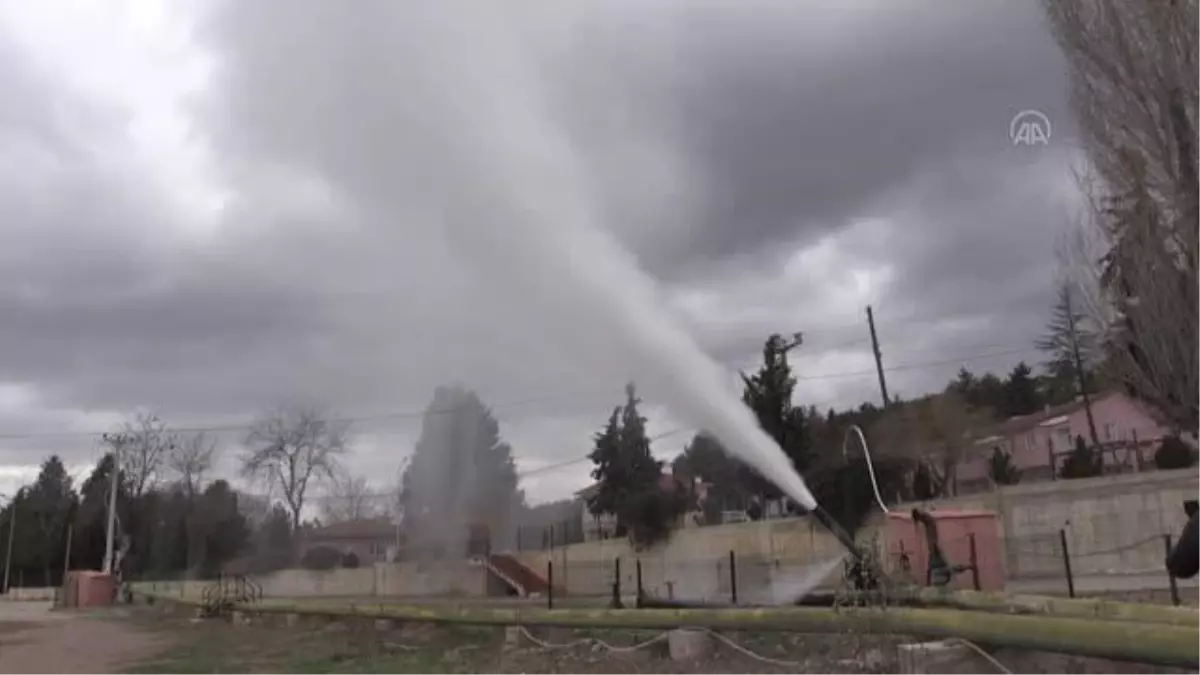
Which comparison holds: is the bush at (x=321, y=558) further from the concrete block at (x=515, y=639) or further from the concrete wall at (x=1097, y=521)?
the concrete block at (x=515, y=639)

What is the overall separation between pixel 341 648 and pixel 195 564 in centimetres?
5782

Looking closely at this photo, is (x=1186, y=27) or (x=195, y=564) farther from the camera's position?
(x=195, y=564)

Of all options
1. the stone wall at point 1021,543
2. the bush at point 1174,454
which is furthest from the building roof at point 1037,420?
the stone wall at point 1021,543

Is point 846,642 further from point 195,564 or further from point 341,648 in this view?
point 195,564

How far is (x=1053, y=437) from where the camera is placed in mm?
65812

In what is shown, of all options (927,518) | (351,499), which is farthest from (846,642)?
(351,499)

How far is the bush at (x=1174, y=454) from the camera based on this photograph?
3322cm

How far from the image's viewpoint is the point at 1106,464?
43531 mm

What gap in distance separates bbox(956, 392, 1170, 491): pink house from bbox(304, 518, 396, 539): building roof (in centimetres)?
4017

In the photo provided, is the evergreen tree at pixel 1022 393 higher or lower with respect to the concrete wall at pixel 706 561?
higher

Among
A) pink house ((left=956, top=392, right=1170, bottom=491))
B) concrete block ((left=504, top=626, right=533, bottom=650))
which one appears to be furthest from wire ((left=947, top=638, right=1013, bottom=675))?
pink house ((left=956, top=392, right=1170, bottom=491))

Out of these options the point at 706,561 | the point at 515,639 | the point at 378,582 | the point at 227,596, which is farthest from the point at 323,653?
the point at 378,582

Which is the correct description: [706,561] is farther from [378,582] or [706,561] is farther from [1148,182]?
[378,582]

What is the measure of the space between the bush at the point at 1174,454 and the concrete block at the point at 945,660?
29.5 meters
